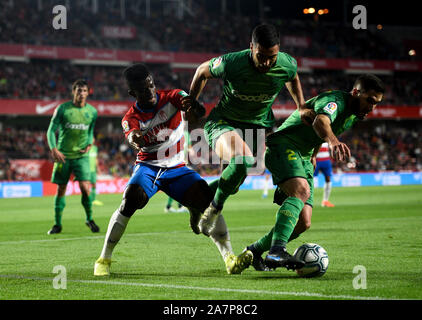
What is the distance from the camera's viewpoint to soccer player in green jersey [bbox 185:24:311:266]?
6484 mm

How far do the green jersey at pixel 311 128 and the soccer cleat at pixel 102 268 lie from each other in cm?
205

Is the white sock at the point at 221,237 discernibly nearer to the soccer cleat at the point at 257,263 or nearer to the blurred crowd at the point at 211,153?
the soccer cleat at the point at 257,263

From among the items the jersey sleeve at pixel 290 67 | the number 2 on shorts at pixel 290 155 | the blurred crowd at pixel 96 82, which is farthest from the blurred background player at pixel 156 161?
the blurred crowd at pixel 96 82

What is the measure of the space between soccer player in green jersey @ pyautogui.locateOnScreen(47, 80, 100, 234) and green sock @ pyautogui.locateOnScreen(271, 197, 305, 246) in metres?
5.91

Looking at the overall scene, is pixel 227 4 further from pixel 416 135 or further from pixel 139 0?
pixel 416 135

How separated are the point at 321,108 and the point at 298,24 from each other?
4403 cm

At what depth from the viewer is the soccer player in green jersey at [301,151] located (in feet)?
19.1

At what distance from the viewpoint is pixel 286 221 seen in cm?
597

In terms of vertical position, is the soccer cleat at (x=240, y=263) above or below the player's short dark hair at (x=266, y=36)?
below

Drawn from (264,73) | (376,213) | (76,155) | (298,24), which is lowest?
(376,213)

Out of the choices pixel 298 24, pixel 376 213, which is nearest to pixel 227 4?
pixel 298 24

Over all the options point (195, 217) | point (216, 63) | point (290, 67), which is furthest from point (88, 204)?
point (290, 67)

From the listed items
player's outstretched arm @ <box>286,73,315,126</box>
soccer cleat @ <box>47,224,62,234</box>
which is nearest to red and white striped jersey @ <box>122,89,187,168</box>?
player's outstretched arm @ <box>286,73,315,126</box>
